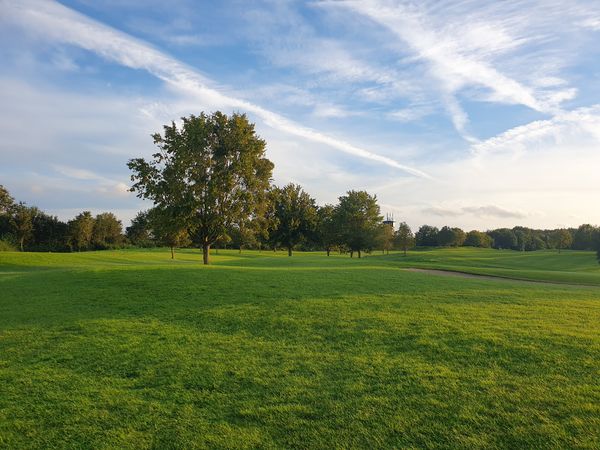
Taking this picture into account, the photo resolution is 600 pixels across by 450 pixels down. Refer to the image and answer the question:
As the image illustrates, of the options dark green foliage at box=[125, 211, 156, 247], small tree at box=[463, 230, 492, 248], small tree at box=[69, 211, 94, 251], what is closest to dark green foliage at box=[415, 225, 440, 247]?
small tree at box=[463, 230, 492, 248]

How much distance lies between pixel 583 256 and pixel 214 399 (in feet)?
210

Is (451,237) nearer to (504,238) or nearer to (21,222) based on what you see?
(504,238)

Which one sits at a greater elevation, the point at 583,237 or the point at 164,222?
the point at 583,237

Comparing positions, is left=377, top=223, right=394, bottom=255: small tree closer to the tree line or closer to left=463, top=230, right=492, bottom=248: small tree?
the tree line

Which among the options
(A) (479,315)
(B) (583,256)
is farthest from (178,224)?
(B) (583,256)

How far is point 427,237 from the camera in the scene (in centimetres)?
11262

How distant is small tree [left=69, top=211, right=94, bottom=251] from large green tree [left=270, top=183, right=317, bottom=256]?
39.3m

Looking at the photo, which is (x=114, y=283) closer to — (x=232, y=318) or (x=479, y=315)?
(x=232, y=318)

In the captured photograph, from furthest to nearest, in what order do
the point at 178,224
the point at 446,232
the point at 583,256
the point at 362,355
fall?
the point at 446,232, the point at 583,256, the point at 178,224, the point at 362,355

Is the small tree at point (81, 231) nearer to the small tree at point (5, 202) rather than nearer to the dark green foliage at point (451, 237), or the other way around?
the small tree at point (5, 202)

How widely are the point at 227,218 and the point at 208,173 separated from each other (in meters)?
3.97

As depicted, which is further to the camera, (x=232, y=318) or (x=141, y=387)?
(x=232, y=318)

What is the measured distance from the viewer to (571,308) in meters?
11.7

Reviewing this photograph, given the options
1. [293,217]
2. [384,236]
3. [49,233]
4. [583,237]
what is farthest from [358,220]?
[49,233]
